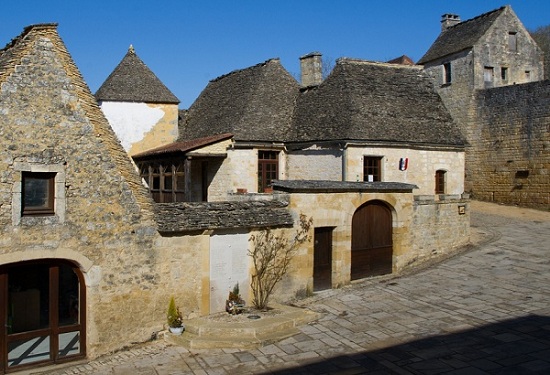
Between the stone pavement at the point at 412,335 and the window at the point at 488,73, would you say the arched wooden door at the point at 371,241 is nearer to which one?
the stone pavement at the point at 412,335

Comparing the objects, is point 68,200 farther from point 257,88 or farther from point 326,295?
point 257,88

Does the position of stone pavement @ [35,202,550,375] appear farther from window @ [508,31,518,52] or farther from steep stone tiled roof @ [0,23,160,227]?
window @ [508,31,518,52]

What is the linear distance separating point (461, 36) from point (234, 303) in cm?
2433

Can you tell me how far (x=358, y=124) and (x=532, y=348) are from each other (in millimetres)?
11167

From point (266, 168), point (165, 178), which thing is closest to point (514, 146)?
point (266, 168)

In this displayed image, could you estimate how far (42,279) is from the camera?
9.40 m

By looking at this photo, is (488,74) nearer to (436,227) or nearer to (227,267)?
(436,227)

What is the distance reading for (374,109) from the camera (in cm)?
1950

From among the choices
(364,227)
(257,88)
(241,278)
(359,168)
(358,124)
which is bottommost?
(241,278)

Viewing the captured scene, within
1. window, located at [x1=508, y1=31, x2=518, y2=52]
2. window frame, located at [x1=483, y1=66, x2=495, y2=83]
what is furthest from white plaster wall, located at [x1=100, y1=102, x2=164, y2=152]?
window, located at [x1=508, y1=31, x2=518, y2=52]

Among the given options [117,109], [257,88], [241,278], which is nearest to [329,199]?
[241,278]

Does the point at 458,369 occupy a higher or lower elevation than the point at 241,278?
lower

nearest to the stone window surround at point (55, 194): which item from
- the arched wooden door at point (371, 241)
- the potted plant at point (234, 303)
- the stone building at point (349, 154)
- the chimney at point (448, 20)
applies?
the potted plant at point (234, 303)

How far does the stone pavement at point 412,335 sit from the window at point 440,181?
623 centimetres
